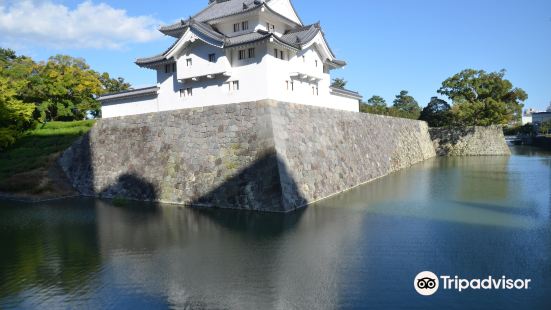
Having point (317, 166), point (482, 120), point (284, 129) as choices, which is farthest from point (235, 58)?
point (482, 120)

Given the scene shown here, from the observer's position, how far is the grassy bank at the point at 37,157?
16703 mm

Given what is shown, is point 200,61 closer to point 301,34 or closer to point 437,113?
point 301,34

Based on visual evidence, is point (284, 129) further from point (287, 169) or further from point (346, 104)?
point (346, 104)

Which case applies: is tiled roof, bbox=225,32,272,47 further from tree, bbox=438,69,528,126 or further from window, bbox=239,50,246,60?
tree, bbox=438,69,528,126

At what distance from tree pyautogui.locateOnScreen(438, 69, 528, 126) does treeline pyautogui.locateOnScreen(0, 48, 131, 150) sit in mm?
26872

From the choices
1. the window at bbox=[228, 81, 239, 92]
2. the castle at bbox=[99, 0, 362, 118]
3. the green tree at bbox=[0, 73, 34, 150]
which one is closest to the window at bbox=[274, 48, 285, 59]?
the castle at bbox=[99, 0, 362, 118]

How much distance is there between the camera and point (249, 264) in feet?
24.8

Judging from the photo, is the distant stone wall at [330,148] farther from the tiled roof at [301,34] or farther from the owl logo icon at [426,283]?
the owl logo icon at [426,283]

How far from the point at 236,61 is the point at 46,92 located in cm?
1537

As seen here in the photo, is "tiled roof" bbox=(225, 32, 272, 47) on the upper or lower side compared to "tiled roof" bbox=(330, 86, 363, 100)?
upper

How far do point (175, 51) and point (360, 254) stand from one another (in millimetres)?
11294

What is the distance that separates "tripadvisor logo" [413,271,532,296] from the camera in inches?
241

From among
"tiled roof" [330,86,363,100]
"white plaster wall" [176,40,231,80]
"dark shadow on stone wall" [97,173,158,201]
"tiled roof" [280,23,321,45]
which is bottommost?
"dark shadow on stone wall" [97,173,158,201]

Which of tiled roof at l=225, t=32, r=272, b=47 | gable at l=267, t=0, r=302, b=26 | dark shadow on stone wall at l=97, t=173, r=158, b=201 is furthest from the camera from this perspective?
gable at l=267, t=0, r=302, b=26
